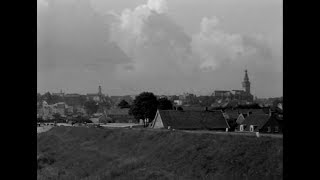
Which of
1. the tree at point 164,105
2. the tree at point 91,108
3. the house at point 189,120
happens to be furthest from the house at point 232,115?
the tree at point 91,108

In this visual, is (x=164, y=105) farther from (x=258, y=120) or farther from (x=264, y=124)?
(x=264, y=124)

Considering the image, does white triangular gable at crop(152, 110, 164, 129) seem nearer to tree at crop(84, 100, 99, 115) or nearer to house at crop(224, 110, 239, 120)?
house at crop(224, 110, 239, 120)

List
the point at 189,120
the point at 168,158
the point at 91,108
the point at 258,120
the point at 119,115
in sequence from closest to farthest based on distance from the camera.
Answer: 1. the point at 168,158
2. the point at 258,120
3. the point at 189,120
4. the point at 119,115
5. the point at 91,108

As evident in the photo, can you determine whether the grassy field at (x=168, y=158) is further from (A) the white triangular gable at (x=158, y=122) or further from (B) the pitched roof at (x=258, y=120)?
(B) the pitched roof at (x=258, y=120)

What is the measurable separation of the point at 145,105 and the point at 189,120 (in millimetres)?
8849

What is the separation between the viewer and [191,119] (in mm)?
38906

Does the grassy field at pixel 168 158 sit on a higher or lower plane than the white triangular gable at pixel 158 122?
lower

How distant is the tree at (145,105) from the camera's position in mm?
46312

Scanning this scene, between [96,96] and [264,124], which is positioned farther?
[96,96]

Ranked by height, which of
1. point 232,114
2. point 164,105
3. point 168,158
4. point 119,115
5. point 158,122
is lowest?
point 168,158

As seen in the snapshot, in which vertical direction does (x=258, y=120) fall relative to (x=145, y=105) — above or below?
below

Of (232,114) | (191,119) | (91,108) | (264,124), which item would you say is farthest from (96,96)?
(264,124)
